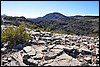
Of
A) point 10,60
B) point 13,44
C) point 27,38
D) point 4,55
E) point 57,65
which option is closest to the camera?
point 57,65

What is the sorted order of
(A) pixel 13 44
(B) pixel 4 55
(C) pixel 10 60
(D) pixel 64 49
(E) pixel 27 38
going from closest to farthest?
(C) pixel 10 60 < (B) pixel 4 55 < (D) pixel 64 49 < (A) pixel 13 44 < (E) pixel 27 38

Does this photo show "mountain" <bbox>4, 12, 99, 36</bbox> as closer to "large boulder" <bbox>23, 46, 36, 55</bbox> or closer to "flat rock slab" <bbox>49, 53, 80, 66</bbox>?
"large boulder" <bbox>23, 46, 36, 55</bbox>

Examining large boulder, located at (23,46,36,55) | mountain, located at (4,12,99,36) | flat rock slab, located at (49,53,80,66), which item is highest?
flat rock slab, located at (49,53,80,66)

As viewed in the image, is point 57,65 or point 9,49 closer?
point 57,65

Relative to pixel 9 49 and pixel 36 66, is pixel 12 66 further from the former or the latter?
pixel 9 49

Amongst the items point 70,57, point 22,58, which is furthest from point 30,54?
point 70,57

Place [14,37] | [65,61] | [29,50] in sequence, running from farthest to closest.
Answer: [14,37]
[29,50]
[65,61]

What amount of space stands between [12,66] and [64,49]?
271cm

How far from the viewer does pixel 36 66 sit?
7.29 metres

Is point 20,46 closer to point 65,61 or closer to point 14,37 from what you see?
point 14,37

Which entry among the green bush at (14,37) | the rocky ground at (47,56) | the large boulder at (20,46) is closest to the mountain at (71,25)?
the green bush at (14,37)

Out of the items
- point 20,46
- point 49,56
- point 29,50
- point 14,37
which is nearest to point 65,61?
point 49,56

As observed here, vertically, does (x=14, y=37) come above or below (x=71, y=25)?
above

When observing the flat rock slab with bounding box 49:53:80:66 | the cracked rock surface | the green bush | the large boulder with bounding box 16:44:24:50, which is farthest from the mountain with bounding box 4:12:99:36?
the flat rock slab with bounding box 49:53:80:66
